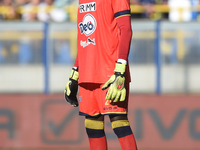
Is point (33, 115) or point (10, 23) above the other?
point (10, 23)

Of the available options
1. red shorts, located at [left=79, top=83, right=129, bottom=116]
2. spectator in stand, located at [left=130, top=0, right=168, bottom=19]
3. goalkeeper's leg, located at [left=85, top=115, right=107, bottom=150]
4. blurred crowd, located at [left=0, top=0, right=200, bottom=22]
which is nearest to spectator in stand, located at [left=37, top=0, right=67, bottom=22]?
blurred crowd, located at [left=0, top=0, right=200, bottom=22]

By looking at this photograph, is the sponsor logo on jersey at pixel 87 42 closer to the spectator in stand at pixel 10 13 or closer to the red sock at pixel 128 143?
the red sock at pixel 128 143

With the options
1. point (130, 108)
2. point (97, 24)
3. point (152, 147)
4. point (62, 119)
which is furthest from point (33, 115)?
point (97, 24)

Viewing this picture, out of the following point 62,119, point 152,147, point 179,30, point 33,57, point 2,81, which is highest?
point 179,30

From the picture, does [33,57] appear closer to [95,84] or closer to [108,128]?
[108,128]

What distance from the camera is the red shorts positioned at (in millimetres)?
3229

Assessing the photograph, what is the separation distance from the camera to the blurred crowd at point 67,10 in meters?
7.38

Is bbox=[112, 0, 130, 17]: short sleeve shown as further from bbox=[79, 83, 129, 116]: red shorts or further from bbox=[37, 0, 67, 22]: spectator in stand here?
bbox=[37, 0, 67, 22]: spectator in stand

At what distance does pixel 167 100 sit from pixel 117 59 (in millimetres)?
2893

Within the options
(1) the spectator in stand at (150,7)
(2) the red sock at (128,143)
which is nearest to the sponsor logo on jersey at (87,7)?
(2) the red sock at (128,143)


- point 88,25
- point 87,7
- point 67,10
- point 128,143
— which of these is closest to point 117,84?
point 128,143

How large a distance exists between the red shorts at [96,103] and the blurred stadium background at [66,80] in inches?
102

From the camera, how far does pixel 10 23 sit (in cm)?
621

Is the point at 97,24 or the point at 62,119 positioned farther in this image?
the point at 62,119
